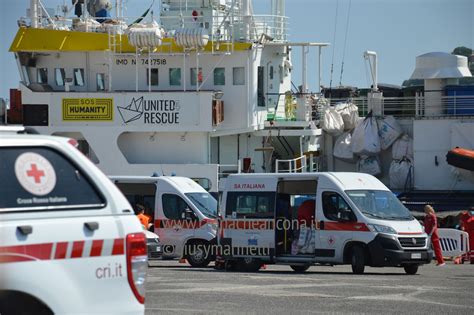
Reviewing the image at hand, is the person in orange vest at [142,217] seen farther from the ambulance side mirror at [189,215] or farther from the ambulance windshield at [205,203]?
the ambulance windshield at [205,203]

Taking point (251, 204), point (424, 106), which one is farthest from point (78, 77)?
point (251, 204)

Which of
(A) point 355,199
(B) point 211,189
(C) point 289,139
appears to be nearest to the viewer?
(A) point 355,199

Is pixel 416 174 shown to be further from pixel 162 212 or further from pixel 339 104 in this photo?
pixel 162 212

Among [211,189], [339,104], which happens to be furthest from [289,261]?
[339,104]

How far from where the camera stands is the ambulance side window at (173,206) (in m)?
23.8

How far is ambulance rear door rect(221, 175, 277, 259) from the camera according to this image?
809 inches

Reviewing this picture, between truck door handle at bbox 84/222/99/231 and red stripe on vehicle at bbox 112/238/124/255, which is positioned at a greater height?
truck door handle at bbox 84/222/99/231

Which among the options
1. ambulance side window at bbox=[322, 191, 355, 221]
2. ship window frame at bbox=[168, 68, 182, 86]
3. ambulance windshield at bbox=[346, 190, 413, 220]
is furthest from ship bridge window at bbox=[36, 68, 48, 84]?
ambulance windshield at bbox=[346, 190, 413, 220]

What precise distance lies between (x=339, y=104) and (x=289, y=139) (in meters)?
2.27

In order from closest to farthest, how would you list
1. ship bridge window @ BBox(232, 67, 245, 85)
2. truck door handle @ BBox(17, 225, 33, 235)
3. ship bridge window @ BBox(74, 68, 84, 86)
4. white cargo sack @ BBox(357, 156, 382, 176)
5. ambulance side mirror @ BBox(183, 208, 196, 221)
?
1. truck door handle @ BBox(17, 225, 33, 235)
2. ambulance side mirror @ BBox(183, 208, 196, 221)
3. ship bridge window @ BBox(232, 67, 245, 85)
4. ship bridge window @ BBox(74, 68, 84, 86)
5. white cargo sack @ BBox(357, 156, 382, 176)

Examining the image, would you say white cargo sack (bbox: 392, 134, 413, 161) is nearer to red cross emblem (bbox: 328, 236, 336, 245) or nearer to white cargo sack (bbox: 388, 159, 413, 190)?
white cargo sack (bbox: 388, 159, 413, 190)

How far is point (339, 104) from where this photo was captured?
3688 centimetres

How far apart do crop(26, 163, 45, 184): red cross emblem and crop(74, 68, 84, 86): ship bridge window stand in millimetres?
28602

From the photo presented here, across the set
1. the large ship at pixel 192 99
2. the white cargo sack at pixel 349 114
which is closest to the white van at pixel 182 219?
the large ship at pixel 192 99
